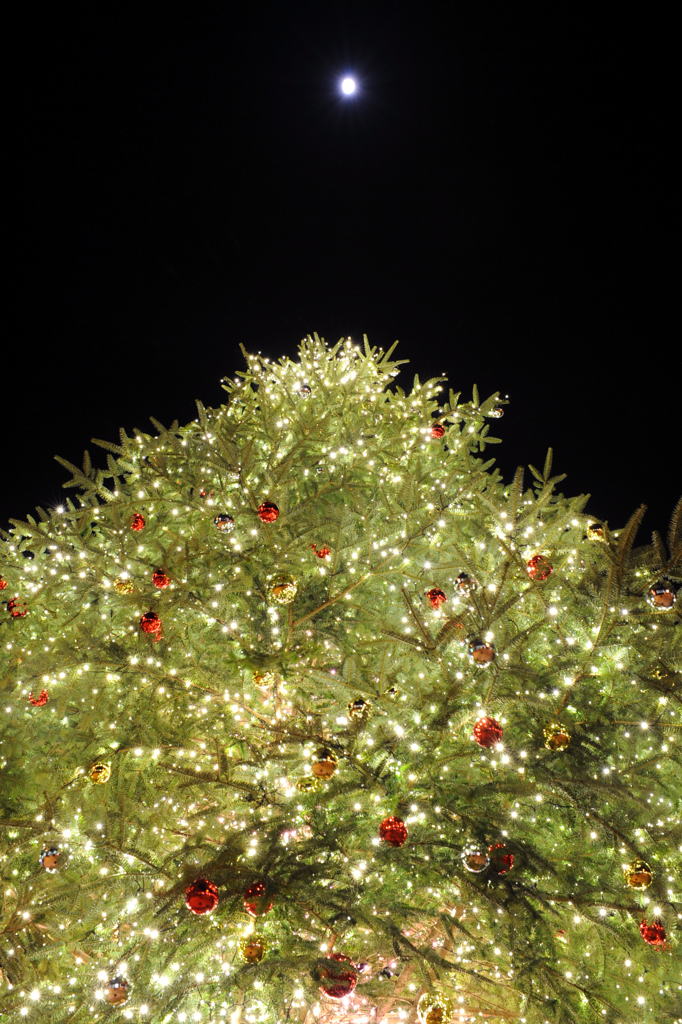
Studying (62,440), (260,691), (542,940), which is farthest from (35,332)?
(542,940)

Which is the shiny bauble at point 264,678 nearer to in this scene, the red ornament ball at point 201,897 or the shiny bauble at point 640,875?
the red ornament ball at point 201,897

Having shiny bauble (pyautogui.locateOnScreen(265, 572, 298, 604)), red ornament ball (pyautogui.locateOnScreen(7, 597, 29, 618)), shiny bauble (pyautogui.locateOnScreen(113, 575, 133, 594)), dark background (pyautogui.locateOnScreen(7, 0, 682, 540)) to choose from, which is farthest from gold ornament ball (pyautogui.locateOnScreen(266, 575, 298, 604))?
dark background (pyautogui.locateOnScreen(7, 0, 682, 540))

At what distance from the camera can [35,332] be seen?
8.55 metres

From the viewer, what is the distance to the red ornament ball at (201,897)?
117cm

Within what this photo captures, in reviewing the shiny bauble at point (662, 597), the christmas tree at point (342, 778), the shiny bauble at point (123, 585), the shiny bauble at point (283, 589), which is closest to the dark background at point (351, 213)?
the christmas tree at point (342, 778)

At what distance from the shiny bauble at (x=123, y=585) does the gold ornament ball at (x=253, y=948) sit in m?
1.28

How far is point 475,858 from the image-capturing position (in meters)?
1.29

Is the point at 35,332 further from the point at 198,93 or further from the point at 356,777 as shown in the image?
the point at 356,777

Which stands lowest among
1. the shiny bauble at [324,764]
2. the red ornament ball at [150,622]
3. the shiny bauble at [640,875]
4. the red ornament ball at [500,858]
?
the shiny bauble at [640,875]

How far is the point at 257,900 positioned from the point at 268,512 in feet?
3.89

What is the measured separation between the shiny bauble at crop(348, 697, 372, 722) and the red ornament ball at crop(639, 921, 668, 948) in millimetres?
938

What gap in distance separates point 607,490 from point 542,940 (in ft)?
32.6

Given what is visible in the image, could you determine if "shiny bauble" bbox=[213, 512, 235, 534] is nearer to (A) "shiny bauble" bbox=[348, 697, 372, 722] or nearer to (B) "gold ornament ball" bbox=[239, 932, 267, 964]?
(A) "shiny bauble" bbox=[348, 697, 372, 722]

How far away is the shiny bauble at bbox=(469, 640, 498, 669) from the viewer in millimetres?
1414
